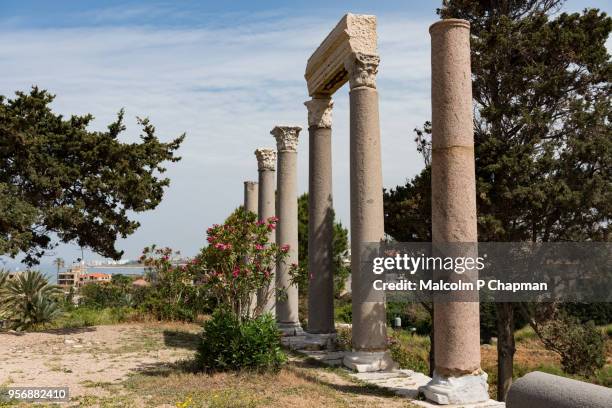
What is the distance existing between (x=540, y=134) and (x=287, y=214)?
8267 mm

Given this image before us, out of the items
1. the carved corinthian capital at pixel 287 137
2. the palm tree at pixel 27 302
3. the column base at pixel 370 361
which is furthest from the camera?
the palm tree at pixel 27 302

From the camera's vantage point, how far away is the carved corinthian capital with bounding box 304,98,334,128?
57.2 feet

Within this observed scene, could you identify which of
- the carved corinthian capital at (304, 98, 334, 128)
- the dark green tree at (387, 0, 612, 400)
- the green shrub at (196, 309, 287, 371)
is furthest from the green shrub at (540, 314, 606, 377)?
the green shrub at (196, 309, 287, 371)

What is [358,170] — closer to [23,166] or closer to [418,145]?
[418,145]

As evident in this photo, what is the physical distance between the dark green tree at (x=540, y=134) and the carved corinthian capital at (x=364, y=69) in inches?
223

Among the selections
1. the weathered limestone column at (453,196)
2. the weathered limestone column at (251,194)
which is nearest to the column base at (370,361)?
the weathered limestone column at (453,196)

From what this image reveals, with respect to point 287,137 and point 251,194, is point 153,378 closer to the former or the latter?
point 287,137

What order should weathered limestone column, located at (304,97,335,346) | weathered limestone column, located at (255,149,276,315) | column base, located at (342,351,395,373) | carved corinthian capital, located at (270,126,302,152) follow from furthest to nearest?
weathered limestone column, located at (255,149,276,315) < carved corinthian capital, located at (270,126,302,152) < weathered limestone column, located at (304,97,335,346) < column base, located at (342,351,395,373)

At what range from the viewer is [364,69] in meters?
13.9

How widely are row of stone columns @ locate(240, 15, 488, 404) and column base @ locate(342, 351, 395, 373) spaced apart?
2 centimetres

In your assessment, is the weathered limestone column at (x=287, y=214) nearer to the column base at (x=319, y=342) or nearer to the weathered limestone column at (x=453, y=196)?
the column base at (x=319, y=342)

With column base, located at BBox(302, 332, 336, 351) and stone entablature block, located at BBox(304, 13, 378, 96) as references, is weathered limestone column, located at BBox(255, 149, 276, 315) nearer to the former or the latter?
stone entablature block, located at BBox(304, 13, 378, 96)

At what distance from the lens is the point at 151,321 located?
24109 mm

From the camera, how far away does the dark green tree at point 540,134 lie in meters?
17.4
